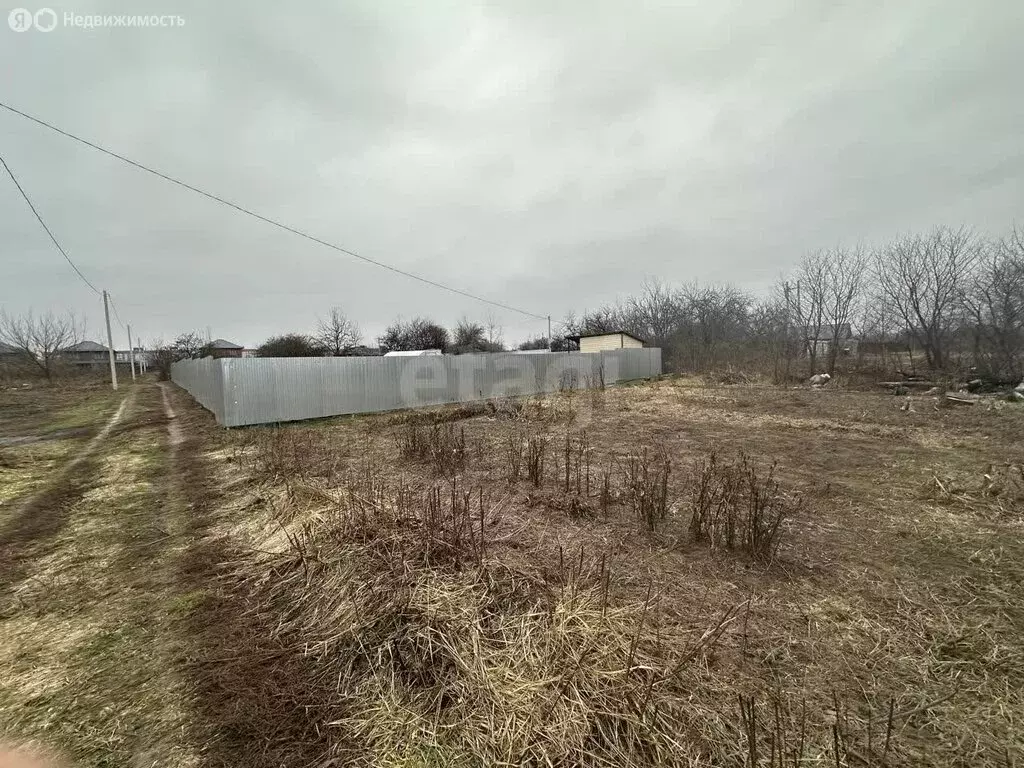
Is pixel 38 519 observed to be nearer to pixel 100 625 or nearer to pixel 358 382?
pixel 100 625

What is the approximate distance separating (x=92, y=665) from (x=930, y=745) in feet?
14.3

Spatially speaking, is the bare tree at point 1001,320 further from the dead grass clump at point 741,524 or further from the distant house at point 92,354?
the distant house at point 92,354

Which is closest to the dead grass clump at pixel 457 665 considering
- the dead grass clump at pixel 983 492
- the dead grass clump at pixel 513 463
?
the dead grass clump at pixel 513 463

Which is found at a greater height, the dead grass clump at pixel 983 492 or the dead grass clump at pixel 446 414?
the dead grass clump at pixel 446 414

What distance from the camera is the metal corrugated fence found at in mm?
10453

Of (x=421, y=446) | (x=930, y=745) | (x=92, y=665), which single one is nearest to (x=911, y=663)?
(x=930, y=745)

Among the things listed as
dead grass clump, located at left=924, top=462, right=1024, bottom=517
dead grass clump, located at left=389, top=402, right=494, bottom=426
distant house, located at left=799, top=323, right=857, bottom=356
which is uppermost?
distant house, located at left=799, top=323, right=857, bottom=356

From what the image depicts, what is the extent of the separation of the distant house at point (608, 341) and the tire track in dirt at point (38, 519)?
2699 cm

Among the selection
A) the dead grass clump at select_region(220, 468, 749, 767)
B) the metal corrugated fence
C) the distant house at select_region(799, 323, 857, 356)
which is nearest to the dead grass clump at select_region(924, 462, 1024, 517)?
the dead grass clump at select_region(220, 468, 749, 767)

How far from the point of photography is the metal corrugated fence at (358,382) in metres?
10.5

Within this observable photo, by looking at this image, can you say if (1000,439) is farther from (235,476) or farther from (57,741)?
(235,476)

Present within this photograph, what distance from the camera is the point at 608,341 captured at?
30.2 m

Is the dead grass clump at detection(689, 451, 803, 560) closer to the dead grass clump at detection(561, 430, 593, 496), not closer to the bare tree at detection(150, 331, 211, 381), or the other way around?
the dead grass clump at detection(561, 430, 593, 496)

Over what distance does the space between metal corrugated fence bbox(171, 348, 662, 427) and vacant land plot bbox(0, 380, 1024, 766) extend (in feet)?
17.3
